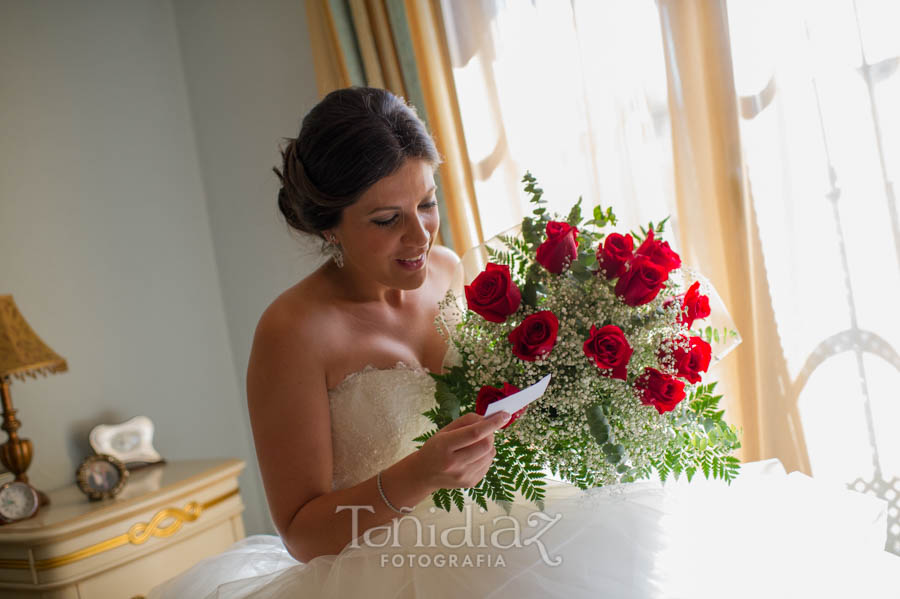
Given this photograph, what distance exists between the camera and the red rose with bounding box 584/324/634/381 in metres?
1.33

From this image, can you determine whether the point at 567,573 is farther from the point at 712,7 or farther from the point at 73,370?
the point at 73,370

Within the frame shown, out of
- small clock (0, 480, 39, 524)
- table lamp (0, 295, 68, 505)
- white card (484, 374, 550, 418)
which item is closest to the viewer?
white card (484, 374, 550, 418)

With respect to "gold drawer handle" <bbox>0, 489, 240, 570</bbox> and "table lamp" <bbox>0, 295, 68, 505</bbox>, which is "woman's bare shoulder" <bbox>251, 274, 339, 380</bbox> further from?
"table lamp" <bbox>0, 295, 68, 505</bbox>

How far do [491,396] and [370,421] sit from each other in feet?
1.61

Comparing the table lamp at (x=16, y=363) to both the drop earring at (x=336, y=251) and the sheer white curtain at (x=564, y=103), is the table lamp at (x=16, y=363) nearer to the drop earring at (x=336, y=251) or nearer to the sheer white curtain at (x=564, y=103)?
the drop earring at (x=336, y=251)

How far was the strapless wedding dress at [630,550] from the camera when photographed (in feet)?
4.31

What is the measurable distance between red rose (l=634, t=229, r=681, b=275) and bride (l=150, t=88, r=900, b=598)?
45cm

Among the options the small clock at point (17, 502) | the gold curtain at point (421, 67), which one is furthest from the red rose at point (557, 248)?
the small clock at point (17, 502)

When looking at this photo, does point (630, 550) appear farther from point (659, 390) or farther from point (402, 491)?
point (402, 491)

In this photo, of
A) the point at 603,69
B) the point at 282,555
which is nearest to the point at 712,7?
the point at 603,69

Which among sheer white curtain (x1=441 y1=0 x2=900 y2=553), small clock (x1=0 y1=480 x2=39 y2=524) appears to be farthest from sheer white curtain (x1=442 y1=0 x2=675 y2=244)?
small clock (x1=0 y1=480 x2=39 y2=524)

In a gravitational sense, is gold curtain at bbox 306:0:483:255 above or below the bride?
above

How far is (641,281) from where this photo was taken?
138cm

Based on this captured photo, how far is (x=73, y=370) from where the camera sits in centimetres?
322
